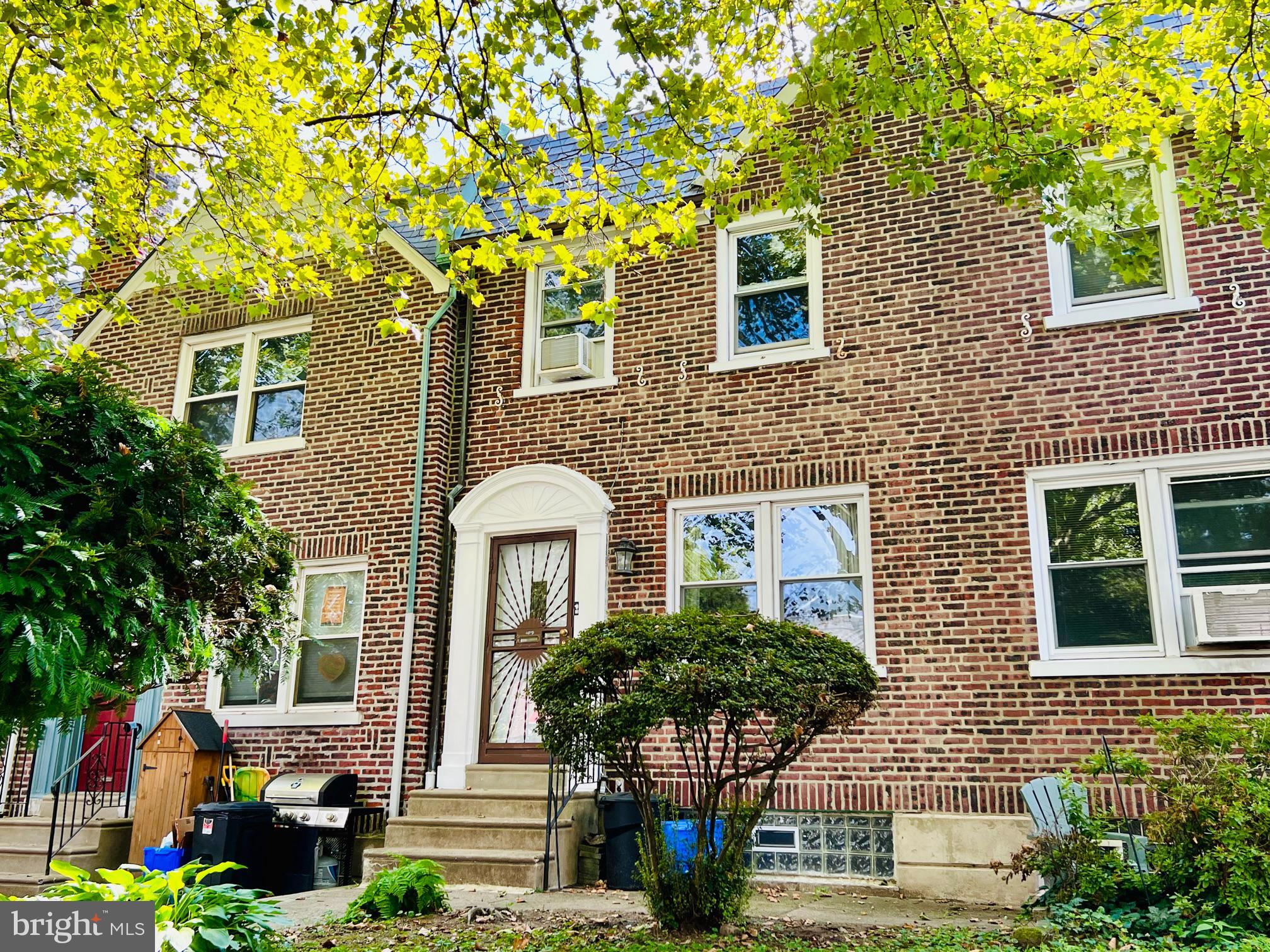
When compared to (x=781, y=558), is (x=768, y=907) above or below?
below

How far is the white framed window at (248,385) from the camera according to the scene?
11914mm

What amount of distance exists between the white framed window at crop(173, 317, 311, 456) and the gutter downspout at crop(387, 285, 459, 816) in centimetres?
163

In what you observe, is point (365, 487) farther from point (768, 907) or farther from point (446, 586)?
point (768, 907)

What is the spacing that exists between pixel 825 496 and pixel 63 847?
26.3 feet

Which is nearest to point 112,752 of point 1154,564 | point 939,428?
point 939,428

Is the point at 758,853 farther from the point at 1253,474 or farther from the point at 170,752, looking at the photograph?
the point at 170,752

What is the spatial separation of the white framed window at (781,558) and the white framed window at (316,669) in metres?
3.58

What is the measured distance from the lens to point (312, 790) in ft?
32.2

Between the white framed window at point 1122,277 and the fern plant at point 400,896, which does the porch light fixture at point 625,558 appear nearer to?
the fern plant at point 400,896

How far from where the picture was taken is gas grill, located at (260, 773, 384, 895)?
9.39 meters

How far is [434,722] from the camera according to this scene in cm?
1028

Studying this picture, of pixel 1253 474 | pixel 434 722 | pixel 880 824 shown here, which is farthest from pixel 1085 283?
pixel 434 722

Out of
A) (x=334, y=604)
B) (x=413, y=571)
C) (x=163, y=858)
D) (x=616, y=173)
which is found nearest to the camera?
(x=163, y=858)

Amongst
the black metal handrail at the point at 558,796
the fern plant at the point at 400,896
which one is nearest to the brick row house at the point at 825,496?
the black metal handrail at the point at 558,796
